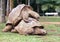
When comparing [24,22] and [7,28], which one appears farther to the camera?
[7,28]

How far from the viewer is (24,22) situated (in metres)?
9.78

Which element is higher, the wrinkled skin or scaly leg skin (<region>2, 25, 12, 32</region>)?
the wrinkled skin

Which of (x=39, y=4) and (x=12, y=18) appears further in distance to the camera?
(x=39, y=4)

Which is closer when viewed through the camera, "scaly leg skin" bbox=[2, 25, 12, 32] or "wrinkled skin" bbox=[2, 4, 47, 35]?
"wrinkled skin" bbox=[2, 4, 47, 35]

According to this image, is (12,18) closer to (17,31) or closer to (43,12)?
(17,31)

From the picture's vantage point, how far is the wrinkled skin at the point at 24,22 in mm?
9492

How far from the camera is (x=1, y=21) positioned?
1547 centimetres

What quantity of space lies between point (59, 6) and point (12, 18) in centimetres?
1731

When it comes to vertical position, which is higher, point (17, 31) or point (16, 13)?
point (16, 13)

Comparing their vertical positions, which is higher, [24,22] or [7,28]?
[24,22]

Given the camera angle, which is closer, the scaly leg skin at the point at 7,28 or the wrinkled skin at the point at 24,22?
the wrinkled skin at the point at 24,22

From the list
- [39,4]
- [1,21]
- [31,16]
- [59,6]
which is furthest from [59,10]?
[31,16]

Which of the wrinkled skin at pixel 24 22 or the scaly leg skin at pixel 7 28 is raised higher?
the wrinkled skin at pixel 24 22

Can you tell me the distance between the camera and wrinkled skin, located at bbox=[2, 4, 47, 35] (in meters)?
9.49
